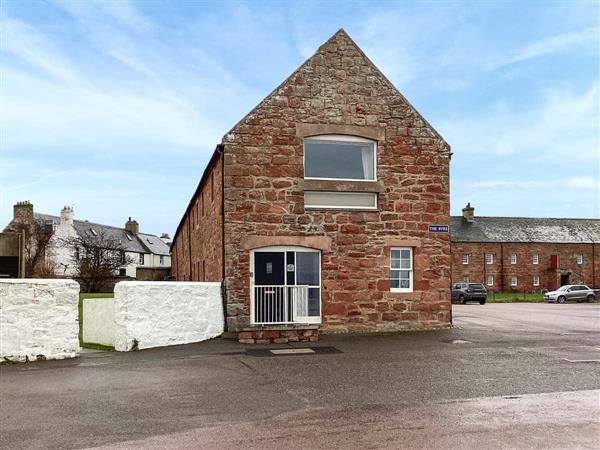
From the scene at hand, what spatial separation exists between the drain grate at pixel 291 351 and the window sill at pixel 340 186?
4994mm

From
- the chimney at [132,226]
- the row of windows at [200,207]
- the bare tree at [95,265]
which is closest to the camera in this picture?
the row of windows at [200,207]

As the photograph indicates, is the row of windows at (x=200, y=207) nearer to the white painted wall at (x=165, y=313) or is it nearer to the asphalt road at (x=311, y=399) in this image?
the white painted wall at (x=165, y=313)

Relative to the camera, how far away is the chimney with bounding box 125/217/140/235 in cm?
7138

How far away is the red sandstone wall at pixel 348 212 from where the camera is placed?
51.0ft

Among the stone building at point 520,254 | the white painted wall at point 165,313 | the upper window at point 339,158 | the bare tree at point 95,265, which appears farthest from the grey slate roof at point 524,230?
the white painted wall at point 165,313

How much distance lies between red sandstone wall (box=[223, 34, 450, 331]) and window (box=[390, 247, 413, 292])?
23 cm

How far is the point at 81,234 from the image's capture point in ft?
192

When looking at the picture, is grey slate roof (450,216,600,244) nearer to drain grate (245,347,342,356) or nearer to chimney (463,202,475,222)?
chimney (463,202,475,222)

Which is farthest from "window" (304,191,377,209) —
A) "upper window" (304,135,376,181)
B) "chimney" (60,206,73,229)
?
"chimney" (60,206,73,229)

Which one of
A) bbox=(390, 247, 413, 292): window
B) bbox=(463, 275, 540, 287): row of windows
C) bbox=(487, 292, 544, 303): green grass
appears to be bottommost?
bbox=(487, 292, 544, 303): green grass

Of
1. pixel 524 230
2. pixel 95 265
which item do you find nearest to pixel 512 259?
pixel 524 230

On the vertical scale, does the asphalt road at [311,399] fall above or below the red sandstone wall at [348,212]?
below

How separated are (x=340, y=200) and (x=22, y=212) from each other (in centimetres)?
4398

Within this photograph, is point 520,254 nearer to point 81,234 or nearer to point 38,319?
point 81,234
